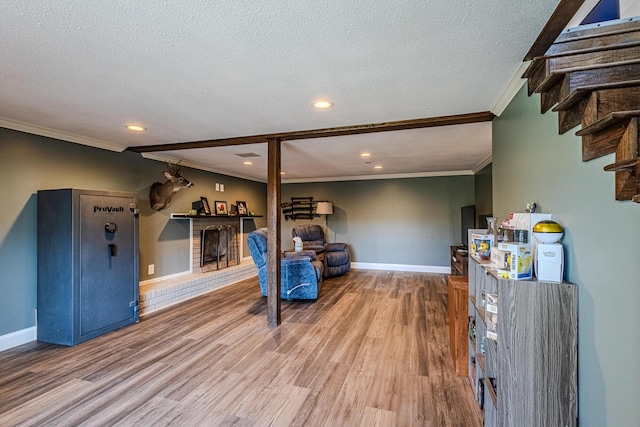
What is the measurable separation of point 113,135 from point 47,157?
70 centimetres

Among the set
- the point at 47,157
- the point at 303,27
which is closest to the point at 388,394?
the point at 303,27

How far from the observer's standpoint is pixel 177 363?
2.54 meters

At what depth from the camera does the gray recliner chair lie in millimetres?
5988

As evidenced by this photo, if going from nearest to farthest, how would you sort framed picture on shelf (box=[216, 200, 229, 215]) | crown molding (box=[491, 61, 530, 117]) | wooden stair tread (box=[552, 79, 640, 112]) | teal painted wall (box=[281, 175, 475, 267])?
wooden stair tread (box=[552, 79, 640, 112]), crown molding (box=[491, 61, 530, 117]), framed picture on shelf (box=[216, 200, 229, 215]), teal painted wall (box=[281, 175, 475, 267])

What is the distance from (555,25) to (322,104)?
154cm

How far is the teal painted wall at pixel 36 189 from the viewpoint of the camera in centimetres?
288

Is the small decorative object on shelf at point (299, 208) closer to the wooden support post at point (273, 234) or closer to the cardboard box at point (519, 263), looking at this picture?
the wooden support post at point (273, 234)

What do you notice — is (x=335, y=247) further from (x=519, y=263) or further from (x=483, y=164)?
(x=519, y=263)

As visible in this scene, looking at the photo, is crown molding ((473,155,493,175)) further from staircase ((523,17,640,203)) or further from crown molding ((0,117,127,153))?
crown molding ((0,117,127,153))

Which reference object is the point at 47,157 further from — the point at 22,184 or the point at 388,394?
the point at 388,394

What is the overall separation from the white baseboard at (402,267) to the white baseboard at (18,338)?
217 inches

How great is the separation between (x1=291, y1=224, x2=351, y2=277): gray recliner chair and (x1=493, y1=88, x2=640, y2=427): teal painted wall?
462 cm

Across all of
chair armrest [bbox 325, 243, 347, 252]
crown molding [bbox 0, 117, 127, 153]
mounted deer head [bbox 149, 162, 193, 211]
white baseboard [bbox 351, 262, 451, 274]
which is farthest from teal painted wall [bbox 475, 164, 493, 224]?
crown molding [bbox 0, 117, 127, 153]

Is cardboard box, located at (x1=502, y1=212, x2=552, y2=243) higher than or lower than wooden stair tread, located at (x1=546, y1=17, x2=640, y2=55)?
lower
